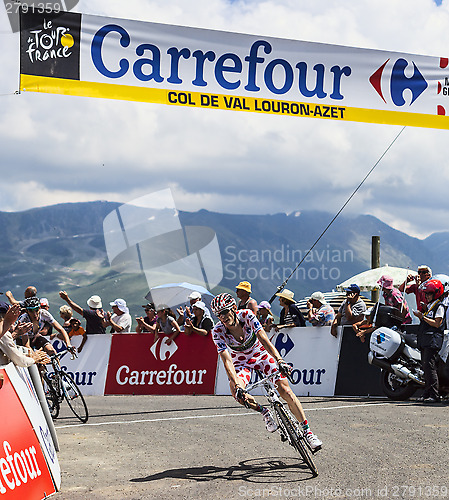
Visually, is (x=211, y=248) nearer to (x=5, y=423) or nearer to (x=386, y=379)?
(x=386, y=379)

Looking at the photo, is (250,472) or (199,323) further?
(199,323)

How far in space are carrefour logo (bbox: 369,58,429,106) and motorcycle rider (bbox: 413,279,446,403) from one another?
3.66 meters

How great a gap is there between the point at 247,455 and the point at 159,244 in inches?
230

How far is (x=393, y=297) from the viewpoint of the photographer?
13203 millimetres

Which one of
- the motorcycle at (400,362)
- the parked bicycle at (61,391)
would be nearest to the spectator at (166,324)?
the parked bicycle at (61,391)

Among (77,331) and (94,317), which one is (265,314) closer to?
(94,317)

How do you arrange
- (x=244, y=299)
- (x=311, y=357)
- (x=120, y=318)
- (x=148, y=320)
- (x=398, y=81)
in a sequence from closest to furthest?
(x=398, y=81) < (x=244, y=299) < (x=311, y=357) < (x=120, y=318) < (x=148, y=320)

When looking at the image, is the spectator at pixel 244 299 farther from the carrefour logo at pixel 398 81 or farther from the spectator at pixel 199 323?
the carrefour logo at pixel 398 81

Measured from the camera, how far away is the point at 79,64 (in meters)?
11.6

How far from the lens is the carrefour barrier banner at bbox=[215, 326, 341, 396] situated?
46.8 feet

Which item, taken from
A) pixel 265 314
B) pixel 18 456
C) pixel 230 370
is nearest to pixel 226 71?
pixel 265 314

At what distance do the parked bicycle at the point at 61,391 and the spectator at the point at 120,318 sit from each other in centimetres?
438

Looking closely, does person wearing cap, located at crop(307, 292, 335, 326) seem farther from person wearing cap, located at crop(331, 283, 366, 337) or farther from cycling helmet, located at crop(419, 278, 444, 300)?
cycling helmet, located at crop(419, 278, 444, 300)

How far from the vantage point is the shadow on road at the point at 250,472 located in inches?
267
